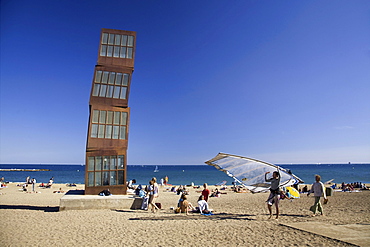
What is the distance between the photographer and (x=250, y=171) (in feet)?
35.6

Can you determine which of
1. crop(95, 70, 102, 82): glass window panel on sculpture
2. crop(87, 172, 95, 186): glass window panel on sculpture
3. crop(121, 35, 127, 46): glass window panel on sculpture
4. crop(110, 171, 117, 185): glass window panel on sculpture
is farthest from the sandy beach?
crop(121, 35, 127, 46): glass window panel on sculpture

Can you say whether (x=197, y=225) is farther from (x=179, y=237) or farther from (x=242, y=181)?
(x=242, y=181)

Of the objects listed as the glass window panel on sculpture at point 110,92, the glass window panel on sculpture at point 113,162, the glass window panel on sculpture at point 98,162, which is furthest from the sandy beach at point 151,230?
the glass window panel on sculpture at point 110,92

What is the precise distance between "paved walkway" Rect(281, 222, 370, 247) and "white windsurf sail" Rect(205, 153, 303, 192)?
2.10 meters

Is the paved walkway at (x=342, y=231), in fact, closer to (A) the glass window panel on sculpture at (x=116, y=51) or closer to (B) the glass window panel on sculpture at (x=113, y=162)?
(B) the glass window panel on sculpture at (x=113, y=162)

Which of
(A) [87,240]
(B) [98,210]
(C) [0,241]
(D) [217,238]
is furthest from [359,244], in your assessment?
(B) [98,210]

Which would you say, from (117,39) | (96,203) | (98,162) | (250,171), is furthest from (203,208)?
(117,39)

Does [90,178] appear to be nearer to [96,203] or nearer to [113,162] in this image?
[113,162]

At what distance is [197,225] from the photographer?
9.05m

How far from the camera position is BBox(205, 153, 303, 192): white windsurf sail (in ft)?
35.0

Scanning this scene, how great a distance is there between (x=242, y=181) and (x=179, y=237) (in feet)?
13.7

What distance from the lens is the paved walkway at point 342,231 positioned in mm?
6660

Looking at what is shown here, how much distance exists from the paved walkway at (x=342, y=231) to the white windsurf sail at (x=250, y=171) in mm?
2105

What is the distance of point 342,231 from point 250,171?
153 inches
